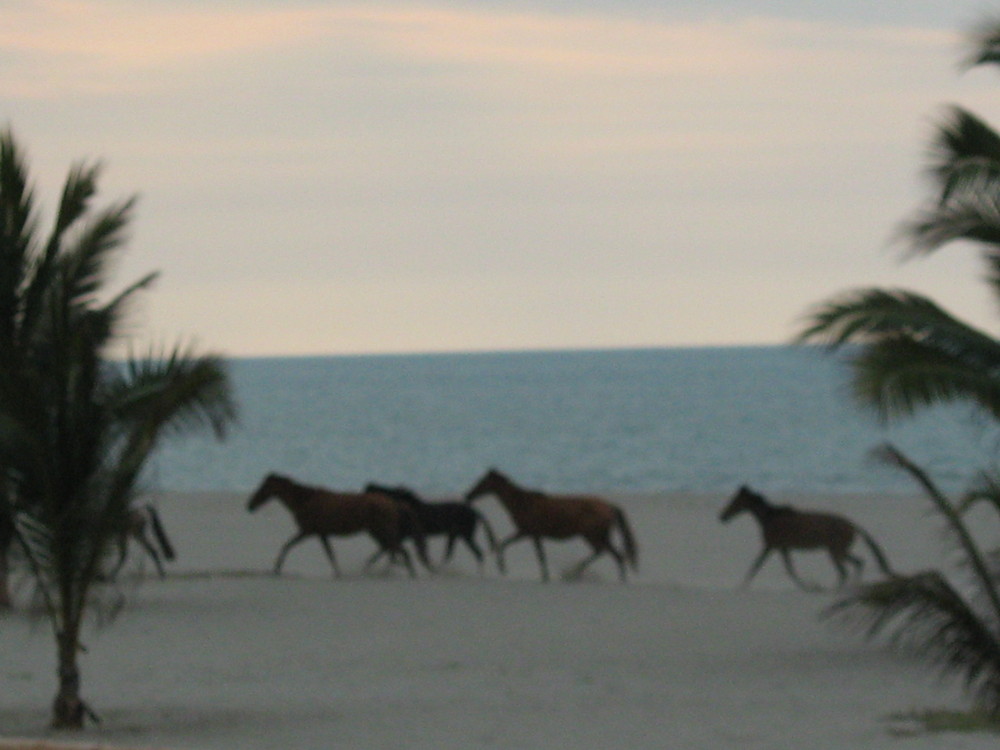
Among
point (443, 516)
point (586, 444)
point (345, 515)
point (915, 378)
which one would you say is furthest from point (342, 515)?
point (586, 444)

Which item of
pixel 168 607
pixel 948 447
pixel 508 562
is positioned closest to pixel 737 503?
pixel 508 562

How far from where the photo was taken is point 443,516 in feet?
71.6

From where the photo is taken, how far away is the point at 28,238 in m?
15.4

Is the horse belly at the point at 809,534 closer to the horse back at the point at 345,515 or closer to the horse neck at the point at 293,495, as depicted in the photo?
the horse back at the point at 345,515

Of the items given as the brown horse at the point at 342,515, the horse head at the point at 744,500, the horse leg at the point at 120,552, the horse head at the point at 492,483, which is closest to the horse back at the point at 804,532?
the horse head at the point at 744,500

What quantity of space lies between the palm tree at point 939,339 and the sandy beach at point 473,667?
871 millimetres

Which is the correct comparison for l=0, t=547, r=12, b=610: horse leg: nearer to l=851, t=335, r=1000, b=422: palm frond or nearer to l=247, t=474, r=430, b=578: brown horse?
Result: l=247, t=474, r=430, b=578: brown horse

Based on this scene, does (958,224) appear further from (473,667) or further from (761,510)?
(761,510)

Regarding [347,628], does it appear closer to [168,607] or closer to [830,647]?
[168,607]

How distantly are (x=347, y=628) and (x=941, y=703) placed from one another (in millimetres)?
6200

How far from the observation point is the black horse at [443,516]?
2153 cm

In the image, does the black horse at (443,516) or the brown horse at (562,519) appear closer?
the brown horse at (562,519)

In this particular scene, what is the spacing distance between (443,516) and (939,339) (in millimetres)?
10932

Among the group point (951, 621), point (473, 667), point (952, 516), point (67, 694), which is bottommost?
point (473, 667)
